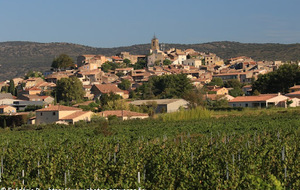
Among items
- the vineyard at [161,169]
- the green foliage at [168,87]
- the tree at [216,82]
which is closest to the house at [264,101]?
the green foliage at [168,87]

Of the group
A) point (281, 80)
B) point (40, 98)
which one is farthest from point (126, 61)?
point (281, 80)

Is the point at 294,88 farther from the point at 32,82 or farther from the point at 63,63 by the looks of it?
the point at 63,63

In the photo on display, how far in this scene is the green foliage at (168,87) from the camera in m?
75.6

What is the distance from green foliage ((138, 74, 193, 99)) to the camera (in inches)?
2975

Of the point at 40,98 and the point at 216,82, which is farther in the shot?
the point at 216,82

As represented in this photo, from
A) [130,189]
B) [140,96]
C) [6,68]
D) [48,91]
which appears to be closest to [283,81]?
[140,96]

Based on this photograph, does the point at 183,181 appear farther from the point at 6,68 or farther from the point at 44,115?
the point at 6,68

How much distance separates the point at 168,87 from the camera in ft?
258

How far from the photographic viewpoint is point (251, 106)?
184ft

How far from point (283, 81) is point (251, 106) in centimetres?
1633

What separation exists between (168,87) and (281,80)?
1694cm

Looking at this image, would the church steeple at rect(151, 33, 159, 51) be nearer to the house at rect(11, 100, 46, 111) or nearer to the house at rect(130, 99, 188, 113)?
the house at rect(11, 100, 46, 111)

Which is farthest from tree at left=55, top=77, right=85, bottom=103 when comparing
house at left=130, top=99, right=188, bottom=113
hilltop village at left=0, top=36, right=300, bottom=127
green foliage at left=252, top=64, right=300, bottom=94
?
green foliage at left=252, top=64, right=300, bottom=94

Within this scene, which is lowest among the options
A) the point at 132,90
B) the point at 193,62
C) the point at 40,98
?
the point at 40,98
